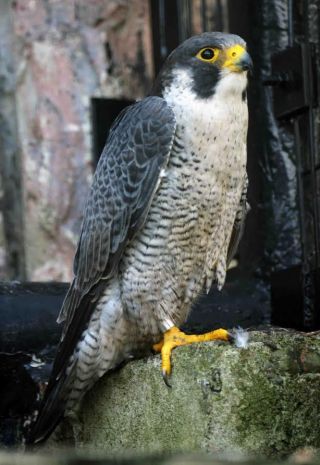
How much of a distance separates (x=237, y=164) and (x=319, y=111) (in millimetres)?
1368

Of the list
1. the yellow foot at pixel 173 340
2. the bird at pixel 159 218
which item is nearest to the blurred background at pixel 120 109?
the bird at pixel 159 218

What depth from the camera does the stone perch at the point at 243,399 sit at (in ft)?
11.9

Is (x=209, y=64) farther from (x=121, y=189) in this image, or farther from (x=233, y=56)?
(x=121, y=189)

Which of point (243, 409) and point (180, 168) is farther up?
point (180, 168)

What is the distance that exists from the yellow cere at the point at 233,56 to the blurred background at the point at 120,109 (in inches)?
46.1

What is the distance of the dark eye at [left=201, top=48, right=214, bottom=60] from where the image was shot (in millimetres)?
4277

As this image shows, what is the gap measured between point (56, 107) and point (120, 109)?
1.24ft

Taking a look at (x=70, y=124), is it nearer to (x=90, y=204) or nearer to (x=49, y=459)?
(x=90, y=204)

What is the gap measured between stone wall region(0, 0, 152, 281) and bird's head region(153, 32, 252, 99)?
81.3 inches

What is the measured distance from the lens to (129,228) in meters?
4.23

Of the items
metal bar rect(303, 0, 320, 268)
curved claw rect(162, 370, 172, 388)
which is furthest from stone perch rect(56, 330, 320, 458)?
metal bar rect(303, 0, 320, 268)

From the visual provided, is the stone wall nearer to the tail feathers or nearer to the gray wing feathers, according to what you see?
the gray wing feathers

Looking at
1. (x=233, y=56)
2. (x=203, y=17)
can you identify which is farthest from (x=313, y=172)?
(x=203, y=17)

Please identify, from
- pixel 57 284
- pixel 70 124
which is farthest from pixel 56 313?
pixel 70 124
